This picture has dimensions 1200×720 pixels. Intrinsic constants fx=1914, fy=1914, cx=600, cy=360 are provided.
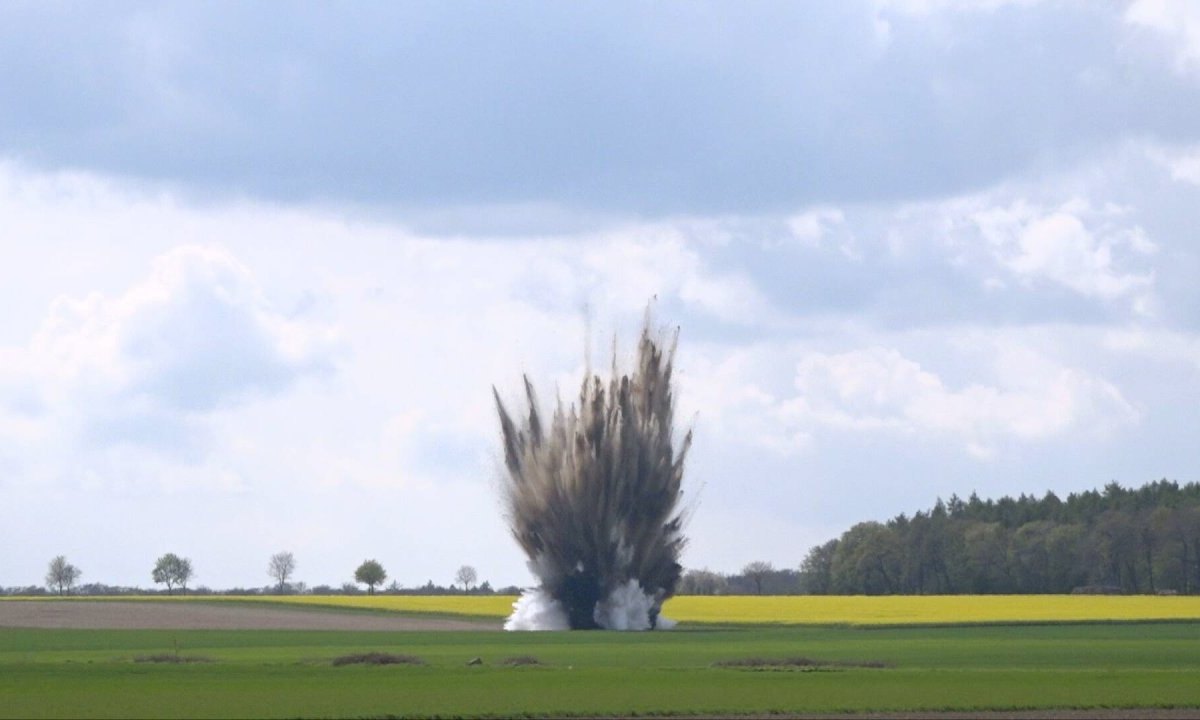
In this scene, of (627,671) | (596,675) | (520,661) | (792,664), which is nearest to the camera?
(596,675)

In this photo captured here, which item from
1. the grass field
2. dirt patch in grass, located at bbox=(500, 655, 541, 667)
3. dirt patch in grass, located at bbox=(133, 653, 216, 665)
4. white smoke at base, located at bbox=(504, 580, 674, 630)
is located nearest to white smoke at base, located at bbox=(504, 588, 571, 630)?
white smoke at base, located at bbox=(504, 580, 674, 630)

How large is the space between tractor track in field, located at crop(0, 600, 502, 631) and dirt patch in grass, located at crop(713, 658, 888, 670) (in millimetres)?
42128

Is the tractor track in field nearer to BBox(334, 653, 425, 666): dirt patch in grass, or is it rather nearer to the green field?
the green field

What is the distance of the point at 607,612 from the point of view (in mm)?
108938

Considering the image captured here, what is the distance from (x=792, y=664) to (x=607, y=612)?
41650 mm

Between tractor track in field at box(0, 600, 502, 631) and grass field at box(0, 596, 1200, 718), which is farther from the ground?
tractor track in field at box(0, 600, 502, 631)

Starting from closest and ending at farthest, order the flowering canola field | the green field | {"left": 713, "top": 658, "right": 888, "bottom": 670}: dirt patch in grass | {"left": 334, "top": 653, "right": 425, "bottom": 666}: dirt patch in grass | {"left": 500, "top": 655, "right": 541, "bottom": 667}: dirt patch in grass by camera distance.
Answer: the green field → {"left": 713, "top": 658, "right": 888, "bottom": 670}: dirt patch in grass → {"left": 500, "top": 655, "right": 541, "bottom": 667}: dirt patch in grass → {"left": 334, "top": 653, "right": 425, "bottom": 666}: dirt patch in grass → the flowering canola field

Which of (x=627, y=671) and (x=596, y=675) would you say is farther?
(x=627, y=671)

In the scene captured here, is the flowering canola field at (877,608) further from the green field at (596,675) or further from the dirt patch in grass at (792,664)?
the dirt patch in grass at (792,664)

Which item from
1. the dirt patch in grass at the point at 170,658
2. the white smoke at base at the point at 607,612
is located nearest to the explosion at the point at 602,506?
the white smoke at base at the point at 607,612

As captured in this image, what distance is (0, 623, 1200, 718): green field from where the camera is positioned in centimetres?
4781

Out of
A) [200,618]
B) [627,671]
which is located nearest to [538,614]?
[200,618]

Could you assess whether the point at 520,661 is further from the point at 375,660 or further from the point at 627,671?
the point at 627,671

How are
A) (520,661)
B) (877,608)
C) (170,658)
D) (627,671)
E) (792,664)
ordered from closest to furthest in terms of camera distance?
(627,671), (792,664), (520,661), (170,658), (877,608)
